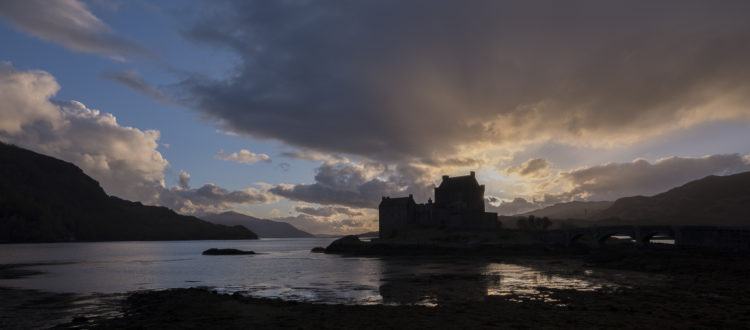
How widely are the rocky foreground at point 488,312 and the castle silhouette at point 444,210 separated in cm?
6434

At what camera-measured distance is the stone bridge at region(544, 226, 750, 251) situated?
43875 mm

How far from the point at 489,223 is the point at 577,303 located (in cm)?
7631

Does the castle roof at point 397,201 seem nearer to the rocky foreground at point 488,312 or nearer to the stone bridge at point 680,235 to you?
the stone bridge at point 680,235

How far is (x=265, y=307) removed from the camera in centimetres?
2080

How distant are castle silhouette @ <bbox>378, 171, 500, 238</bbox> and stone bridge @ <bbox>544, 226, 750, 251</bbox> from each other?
20909mm

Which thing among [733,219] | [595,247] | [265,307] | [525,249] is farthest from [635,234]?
[733,219]

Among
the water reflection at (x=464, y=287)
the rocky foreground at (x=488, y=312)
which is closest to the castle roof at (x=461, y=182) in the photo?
the water reflection at (x=464, y=287)

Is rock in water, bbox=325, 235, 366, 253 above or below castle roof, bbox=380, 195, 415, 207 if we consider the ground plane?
below

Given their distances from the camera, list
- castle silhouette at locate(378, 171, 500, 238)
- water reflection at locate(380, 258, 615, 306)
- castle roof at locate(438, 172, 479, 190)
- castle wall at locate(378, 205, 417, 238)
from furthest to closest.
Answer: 1. castle roof at locate(438, 172, 479, 190)
2. castle wall at locate(378, 205, 417, 238)
3. castle silhouette at locate(378, 171, 500, 238)
4. water reflection at locate(380, 258, 615, 306)

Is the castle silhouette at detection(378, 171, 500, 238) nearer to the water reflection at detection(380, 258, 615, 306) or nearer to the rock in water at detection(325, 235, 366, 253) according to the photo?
the rock in water at detection(325, 235, 366, 253)

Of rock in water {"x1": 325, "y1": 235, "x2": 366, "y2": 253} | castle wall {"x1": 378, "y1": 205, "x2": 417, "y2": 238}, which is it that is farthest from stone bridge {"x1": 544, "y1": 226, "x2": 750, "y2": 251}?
rock in water {"x1": 325, "y1": 235, "x2": 366, "y2": 253}

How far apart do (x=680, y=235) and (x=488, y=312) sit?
45745 millimetres

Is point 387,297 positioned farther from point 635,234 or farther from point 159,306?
point 635,234

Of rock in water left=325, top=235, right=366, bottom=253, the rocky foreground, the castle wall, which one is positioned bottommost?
rock in water left=325, top=235, right=366, bottom=253
